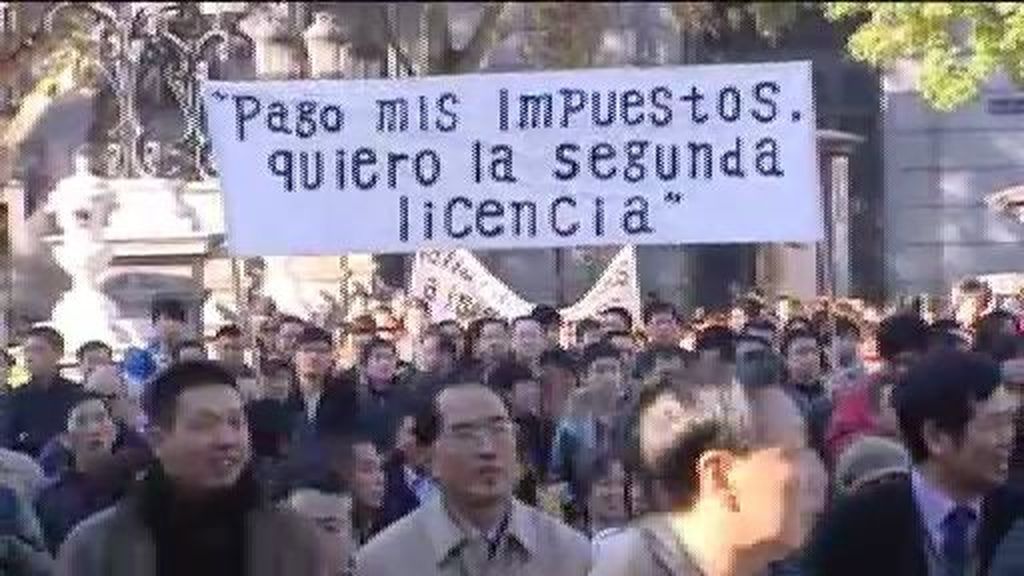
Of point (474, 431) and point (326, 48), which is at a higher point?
point (326, 48)

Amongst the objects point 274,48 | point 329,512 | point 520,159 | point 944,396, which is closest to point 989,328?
point 520,159

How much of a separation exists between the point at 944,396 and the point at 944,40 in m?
20.2

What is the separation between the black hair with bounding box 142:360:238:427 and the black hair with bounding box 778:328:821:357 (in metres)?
6.62

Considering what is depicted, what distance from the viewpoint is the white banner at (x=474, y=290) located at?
2067cm

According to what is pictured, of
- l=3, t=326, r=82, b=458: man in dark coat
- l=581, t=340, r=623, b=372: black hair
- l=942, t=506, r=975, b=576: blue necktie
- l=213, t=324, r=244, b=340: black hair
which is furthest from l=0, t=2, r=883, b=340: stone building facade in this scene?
l=942, t=506, r=975, b=576: blue necktie

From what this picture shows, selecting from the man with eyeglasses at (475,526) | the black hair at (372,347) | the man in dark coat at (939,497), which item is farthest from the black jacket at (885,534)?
the black hair at (372,347)

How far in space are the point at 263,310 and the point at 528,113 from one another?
6371 mm

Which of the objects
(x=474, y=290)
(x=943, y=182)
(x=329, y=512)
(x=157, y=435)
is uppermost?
(x=943, y=182)

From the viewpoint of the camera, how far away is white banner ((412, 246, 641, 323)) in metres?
20.7

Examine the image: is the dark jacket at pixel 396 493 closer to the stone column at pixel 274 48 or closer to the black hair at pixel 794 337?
the black hair at pixel 794 337

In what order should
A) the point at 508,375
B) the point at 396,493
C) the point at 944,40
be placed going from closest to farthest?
the point at 396,493, the point at 508,375, the point at 944,40

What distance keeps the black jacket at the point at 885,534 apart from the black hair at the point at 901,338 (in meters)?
4.69

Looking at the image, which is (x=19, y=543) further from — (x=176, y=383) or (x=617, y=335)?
(x=617, y=335)

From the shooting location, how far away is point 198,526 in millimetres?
6641
